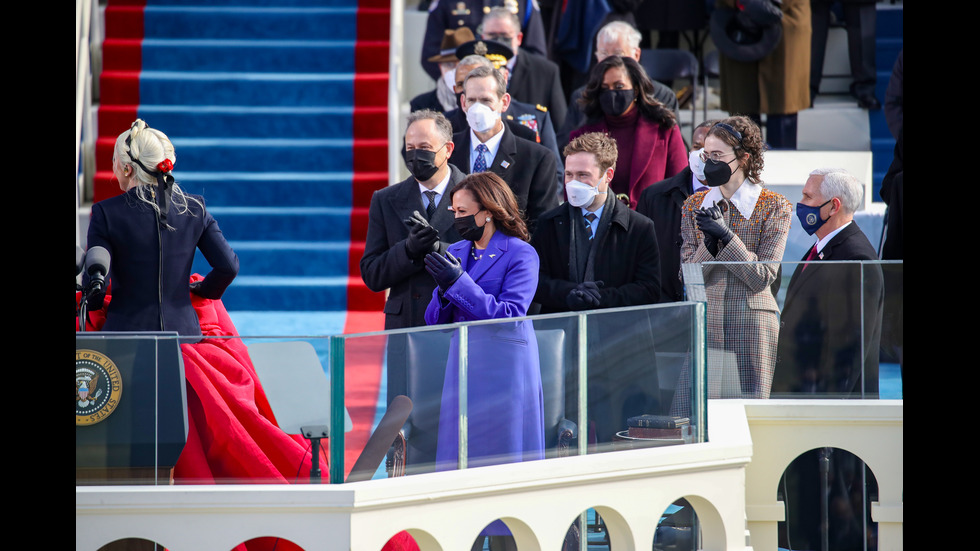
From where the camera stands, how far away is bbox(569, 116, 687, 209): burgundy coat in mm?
6625

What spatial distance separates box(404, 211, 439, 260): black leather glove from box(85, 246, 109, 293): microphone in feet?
3.71

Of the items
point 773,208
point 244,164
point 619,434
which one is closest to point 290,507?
point 619,434

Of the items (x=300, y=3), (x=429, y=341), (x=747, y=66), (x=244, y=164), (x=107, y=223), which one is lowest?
(x=429, y=341)

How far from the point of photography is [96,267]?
4629mm

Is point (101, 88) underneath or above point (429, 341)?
above

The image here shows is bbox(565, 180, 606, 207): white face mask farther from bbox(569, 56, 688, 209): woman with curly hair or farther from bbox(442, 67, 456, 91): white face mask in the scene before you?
bbox(442, 67, 456, 91): white face mask

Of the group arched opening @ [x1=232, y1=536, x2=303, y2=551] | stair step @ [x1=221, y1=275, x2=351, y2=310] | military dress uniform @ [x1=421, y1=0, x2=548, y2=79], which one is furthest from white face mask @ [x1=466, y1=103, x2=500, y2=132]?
stair step @ [x1=221, y1=275, x2=351, y2=310]

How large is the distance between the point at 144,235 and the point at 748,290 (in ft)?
7.90

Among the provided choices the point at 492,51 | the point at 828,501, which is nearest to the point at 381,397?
the point at 828,501

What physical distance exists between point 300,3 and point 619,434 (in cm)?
700

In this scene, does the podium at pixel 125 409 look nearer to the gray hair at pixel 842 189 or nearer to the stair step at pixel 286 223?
the gray hair at pixel 842 189

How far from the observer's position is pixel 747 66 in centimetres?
930

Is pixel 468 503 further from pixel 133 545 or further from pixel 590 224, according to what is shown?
pixel 590 224
